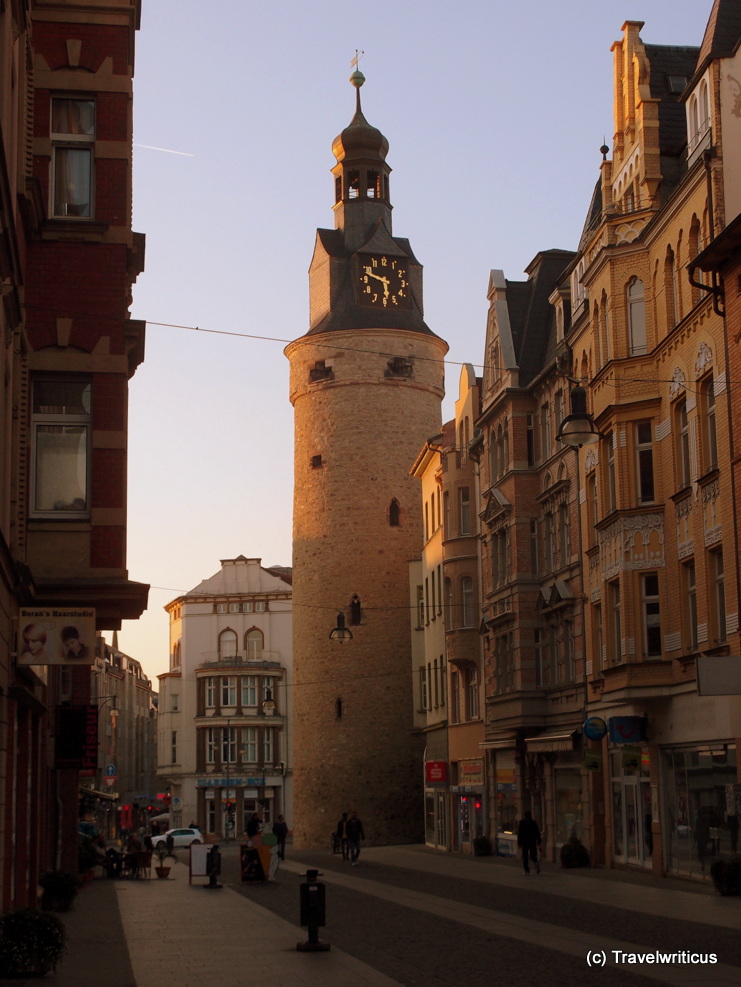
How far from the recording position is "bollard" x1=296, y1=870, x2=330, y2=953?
1594 cm

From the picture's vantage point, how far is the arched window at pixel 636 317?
29.9 metres

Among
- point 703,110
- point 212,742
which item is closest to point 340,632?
point 703,110

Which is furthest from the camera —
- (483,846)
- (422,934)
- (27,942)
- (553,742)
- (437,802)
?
(437,802)

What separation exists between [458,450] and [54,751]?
21.5m

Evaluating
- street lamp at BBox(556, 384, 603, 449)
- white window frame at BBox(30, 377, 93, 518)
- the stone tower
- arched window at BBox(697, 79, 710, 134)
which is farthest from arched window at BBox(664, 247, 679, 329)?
the stone tower

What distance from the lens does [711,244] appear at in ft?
80.5

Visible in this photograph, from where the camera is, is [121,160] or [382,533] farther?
[382,533]

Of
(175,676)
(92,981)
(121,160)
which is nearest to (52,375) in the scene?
(121,160)

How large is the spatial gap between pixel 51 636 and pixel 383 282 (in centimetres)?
4686

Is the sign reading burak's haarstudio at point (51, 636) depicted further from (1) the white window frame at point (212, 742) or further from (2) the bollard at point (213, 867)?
(1) the white window frame at point (212, 742)

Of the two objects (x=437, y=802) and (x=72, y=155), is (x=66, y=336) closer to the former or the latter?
(x=72, y=155)

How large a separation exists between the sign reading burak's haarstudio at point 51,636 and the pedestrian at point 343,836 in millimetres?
27362

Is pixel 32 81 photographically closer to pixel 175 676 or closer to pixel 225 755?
pixel 225 755

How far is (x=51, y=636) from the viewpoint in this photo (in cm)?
1579
